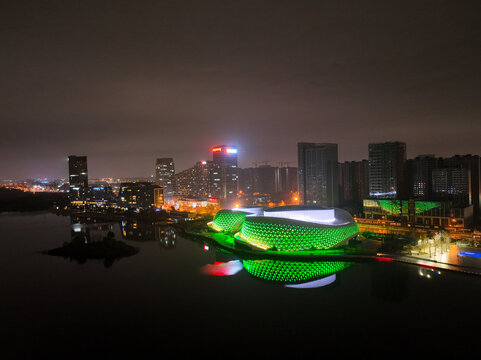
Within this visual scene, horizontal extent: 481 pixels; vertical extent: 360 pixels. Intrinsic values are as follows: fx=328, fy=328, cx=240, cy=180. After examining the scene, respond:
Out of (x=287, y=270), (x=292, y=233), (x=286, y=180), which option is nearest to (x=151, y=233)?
(x=292, y=233)

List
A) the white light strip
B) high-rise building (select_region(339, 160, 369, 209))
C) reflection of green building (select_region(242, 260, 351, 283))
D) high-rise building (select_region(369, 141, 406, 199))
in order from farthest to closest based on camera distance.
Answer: high-rise building (select_region(339, 160, 369, 209)) < high-rise building (select_region(369, 141, 406, 199)) < reflection of green building (select_region(242, 260, 351, 283)) < the white light strip

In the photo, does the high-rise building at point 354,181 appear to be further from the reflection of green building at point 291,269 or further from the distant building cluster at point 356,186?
the reflection of green building at point 291,269

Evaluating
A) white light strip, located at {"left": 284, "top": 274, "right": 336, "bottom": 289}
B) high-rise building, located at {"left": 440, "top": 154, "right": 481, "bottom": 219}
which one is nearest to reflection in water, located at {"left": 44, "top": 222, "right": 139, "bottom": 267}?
white light strip, located at {"left": 284, "top": 274, "right": 336, "bottom": 289}

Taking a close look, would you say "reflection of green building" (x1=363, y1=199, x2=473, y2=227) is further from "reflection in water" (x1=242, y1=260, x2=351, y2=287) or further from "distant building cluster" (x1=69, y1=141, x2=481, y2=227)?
"reflection in water" (x1=242, y1=260, x2=351, y2=287)

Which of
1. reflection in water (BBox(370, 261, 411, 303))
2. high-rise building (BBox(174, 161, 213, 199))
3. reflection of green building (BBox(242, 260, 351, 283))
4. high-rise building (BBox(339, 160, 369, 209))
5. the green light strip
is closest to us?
reflection in water (BBox(370, 261, 411, 303))

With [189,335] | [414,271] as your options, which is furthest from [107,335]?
[414,271]

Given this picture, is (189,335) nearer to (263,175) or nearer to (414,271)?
(414,271)

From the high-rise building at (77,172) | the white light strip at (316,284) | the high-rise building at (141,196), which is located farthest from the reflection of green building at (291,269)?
the high-rise building at (77,172)
